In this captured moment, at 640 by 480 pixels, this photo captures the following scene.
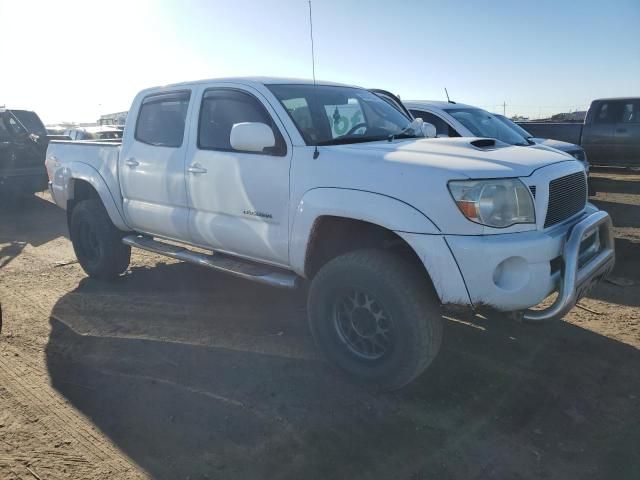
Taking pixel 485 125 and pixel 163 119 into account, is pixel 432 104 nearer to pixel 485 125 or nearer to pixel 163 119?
pixel 485 125

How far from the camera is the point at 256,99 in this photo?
390 cm

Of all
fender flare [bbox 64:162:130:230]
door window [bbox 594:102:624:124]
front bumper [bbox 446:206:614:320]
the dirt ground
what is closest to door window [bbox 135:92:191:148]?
fender flare [bbox 64:162:130:230]

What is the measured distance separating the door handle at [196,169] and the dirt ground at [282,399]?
1.28 m

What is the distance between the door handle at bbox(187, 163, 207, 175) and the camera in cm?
416

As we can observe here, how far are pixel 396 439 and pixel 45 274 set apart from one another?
487cm

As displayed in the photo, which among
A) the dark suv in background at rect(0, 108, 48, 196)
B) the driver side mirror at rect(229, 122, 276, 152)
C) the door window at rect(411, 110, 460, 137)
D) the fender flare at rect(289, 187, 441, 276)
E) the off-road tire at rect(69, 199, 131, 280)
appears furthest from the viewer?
the dark suv in background at rect(0, 108, 48, 196)

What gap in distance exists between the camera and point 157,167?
4617 millimetres

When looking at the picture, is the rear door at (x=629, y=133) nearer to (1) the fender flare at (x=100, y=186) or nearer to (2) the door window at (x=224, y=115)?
(2) the door window at (x=224, y=115)

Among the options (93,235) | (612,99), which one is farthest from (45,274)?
(612,99)

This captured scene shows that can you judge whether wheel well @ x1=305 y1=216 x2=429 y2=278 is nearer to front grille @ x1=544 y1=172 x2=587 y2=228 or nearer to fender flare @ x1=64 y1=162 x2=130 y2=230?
front grille @ x1=544 y1=172 x2=587 y2=228

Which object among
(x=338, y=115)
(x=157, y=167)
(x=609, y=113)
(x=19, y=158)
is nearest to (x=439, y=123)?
(x=338, y=115)

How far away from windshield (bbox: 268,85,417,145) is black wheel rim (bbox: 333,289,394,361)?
43.7 inches

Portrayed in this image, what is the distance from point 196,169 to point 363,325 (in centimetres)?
193

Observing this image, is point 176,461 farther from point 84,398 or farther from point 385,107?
point 385,107
